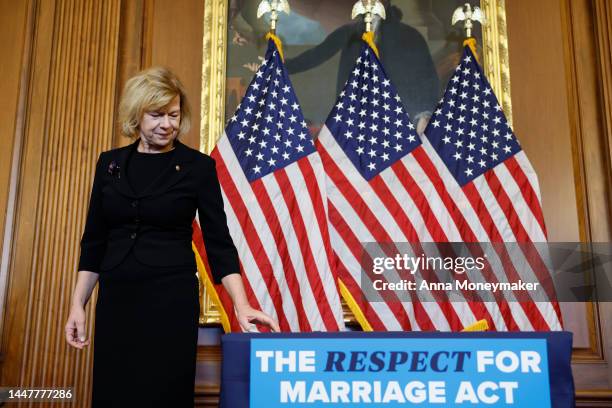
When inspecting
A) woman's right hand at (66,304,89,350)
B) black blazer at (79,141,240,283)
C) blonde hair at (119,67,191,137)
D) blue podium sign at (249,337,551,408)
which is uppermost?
blonde hair at (119,67,191,137)

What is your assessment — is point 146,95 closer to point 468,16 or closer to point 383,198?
point 383,198

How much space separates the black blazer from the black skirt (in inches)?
2.4

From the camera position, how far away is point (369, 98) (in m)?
3.53

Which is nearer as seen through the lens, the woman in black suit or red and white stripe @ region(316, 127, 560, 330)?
the woman in black suit

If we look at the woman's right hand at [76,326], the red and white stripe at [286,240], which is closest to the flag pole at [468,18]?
the red and white stripe at [286,240]

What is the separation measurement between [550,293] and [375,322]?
3.11ft

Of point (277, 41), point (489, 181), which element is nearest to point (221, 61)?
point (277, 41)

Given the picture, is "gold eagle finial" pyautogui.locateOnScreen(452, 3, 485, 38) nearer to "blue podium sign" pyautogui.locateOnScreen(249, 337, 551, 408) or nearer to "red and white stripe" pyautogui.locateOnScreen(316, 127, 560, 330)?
"red and white stripe" pyautogui.locateOnScreen(316, 127, 560, 330)

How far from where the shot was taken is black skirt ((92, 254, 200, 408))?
1858 millimetres

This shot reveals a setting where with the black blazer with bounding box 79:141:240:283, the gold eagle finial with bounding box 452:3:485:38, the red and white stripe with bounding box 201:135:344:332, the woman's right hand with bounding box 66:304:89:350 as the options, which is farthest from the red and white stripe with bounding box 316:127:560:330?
the woman's right hand with bounding box 66:304:89:350

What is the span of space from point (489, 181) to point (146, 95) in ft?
6.99

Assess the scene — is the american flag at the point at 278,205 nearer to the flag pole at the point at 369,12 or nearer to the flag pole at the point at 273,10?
the flag pole at the point at 273,10

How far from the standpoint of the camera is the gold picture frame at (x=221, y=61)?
11.6ft

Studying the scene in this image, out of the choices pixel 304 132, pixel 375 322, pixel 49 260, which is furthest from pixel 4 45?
pixel 375 322
